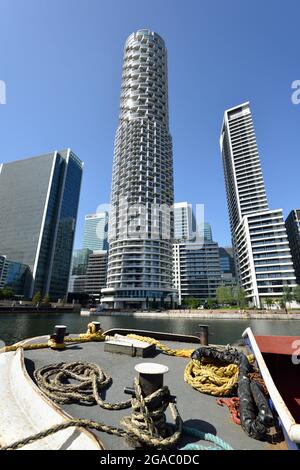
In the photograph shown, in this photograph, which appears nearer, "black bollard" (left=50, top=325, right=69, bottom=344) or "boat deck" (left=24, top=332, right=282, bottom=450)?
"boat deck" (left=24, top=332, right=282, bottom=450)

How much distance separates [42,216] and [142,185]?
7361 centimetres

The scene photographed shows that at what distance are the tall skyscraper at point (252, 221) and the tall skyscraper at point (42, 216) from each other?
113 metres

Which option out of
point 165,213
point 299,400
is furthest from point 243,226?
point 299,400

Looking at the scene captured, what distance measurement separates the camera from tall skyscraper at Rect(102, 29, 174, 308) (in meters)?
97.7

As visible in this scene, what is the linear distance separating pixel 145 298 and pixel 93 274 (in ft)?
352

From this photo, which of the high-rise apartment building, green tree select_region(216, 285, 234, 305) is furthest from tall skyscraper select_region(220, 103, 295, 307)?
the high-rise apartment building

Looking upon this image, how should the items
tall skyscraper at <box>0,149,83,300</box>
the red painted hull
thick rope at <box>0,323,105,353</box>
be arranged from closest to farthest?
the red painted hull → thick rope at <box>0,323,105,353</box> → tall skyscraper at <box>0,149,83,300</box>

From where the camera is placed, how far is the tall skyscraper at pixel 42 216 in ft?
444

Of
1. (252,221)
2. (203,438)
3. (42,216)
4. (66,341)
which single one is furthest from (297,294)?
(42,216)

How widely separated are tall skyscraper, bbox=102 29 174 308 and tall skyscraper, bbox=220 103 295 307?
123 feet

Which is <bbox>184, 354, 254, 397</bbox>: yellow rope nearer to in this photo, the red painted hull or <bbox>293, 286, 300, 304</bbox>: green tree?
the red painted hull

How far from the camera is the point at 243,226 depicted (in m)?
110

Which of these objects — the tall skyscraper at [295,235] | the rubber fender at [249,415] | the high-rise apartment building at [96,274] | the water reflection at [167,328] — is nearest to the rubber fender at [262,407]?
the rubber fender at [249,415]
